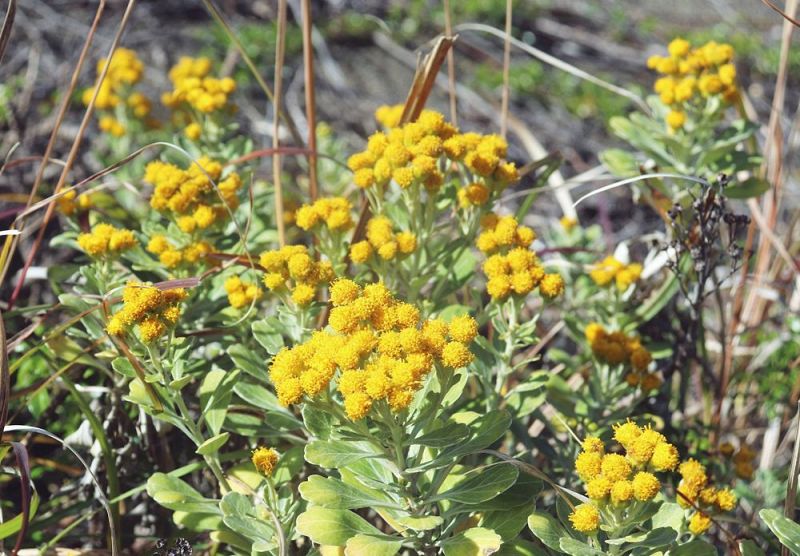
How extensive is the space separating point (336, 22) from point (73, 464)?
13.9 ft

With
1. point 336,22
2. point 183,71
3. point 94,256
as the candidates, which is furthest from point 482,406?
point 336,22

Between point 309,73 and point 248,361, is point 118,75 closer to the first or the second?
point 309,73

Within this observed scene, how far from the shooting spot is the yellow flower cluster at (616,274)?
10.2ft

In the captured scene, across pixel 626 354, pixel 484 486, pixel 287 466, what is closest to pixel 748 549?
pixel 484 486

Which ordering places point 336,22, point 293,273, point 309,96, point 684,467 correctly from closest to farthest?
1. point 684,467
2. point 293,273
3. point 309,96
4. point 336,22

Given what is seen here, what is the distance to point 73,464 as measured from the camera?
313 centimetres

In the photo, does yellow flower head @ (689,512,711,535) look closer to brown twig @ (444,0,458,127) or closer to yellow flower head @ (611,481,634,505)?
yellow flower head @ (611,481,634,505)

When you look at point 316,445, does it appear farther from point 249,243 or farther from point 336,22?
point 336,22

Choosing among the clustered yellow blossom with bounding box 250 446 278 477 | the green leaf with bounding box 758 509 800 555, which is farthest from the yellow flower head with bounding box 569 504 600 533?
the clustered yellow blossom with bounding box 250 446 278 477

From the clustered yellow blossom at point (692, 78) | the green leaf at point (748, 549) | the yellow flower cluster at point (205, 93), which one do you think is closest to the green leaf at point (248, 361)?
the yellow flower cluster at point (205, 93)

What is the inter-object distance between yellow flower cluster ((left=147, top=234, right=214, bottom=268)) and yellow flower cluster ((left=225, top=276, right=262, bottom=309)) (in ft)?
0.51

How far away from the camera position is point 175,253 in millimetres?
2760

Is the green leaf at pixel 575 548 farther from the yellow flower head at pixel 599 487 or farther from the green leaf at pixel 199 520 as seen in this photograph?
the green leaf at pixel 199 520

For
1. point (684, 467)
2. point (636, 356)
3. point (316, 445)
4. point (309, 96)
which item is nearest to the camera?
point (316, 445)
